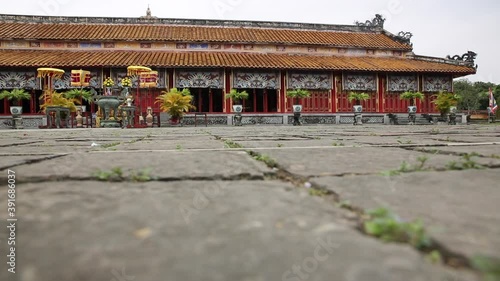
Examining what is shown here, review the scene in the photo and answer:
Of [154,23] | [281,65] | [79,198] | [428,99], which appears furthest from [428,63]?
[79,198]

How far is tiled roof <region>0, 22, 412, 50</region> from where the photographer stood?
53.8 ft

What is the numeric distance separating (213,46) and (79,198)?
17.1m

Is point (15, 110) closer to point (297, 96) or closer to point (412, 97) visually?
point (297, 96)

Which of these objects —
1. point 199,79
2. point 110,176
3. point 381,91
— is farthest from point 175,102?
point 110,176

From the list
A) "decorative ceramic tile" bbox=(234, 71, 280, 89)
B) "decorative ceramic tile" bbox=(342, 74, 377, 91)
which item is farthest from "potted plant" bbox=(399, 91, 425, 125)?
"decorative ceramic tile" bbox=(234, 71, 280, 89)

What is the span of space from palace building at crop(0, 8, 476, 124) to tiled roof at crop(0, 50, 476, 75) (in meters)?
0.04

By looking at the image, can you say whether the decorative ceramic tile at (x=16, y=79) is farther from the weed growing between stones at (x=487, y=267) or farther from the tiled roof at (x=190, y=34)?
the weed growing between stones at (x=487, y=267)

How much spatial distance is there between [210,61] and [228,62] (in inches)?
30.5

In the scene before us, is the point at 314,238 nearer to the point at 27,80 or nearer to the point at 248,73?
the point at 248,73

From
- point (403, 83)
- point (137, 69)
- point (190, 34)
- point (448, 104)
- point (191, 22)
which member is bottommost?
point (448, 104)

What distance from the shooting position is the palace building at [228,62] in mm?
15164

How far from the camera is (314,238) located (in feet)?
1.98

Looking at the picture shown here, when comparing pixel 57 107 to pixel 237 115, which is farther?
pixel 237 115

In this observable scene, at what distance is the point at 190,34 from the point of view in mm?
17594
